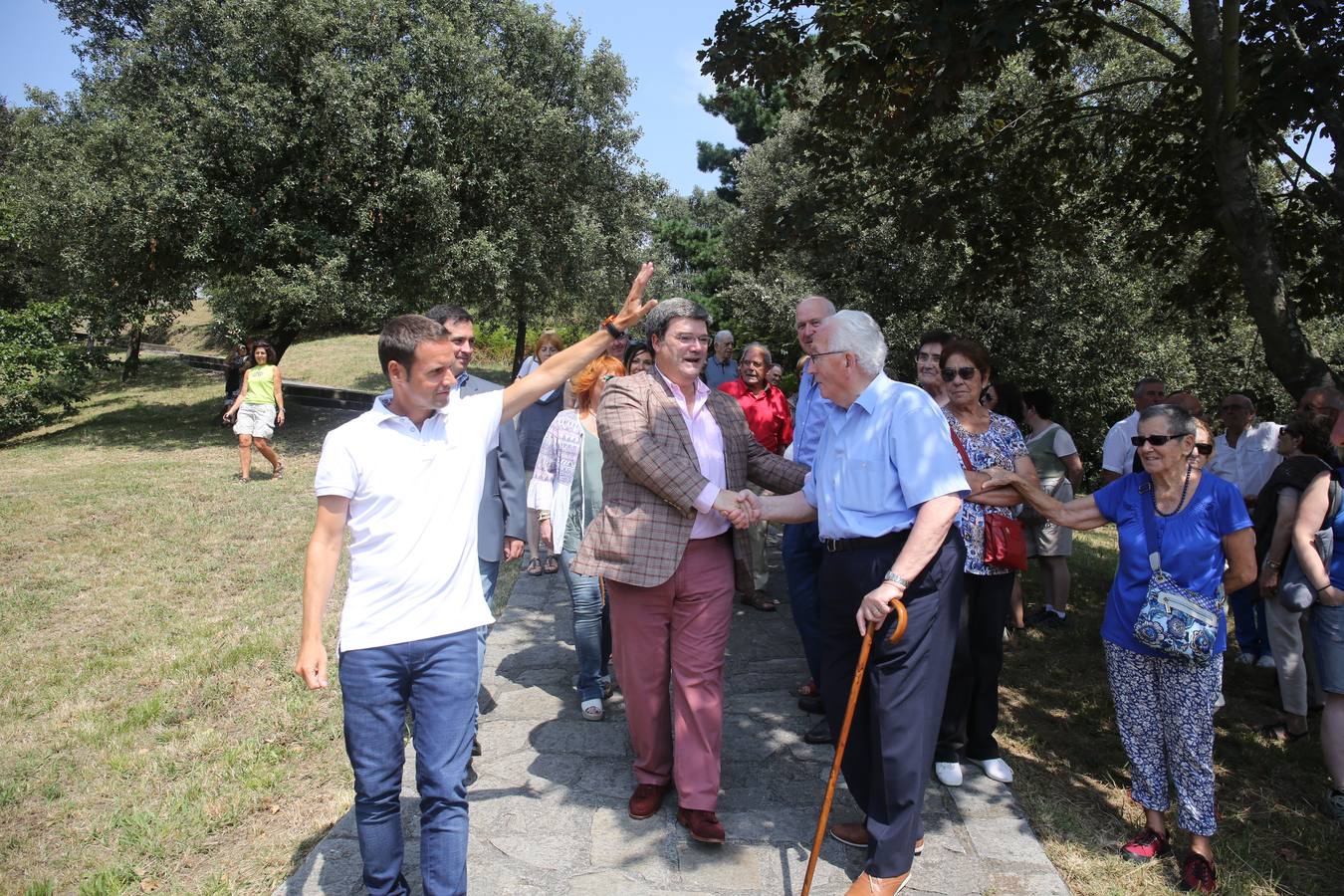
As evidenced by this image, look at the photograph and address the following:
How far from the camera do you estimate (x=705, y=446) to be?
12.3 ft

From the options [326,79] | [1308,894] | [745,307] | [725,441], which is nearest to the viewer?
[1308,894]

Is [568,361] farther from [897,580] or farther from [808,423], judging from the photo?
[808,423]

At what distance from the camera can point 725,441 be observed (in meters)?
3.82

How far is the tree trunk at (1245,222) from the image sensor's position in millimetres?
5719

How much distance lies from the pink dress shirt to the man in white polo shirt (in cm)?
88

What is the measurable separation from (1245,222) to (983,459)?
10.8ft

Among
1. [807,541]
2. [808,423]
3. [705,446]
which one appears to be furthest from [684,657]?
[808,423]

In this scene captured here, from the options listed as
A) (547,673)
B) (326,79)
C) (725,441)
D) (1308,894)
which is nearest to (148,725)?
(547,673)

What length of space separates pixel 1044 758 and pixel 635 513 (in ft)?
8.44

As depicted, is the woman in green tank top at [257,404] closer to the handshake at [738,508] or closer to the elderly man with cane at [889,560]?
the handshake at [738,508]

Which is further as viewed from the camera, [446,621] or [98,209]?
[98,209]

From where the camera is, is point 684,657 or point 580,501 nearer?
point 684,657

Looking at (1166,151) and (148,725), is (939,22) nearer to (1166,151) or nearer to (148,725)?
(1166,151)

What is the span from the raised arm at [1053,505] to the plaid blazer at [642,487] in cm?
109
